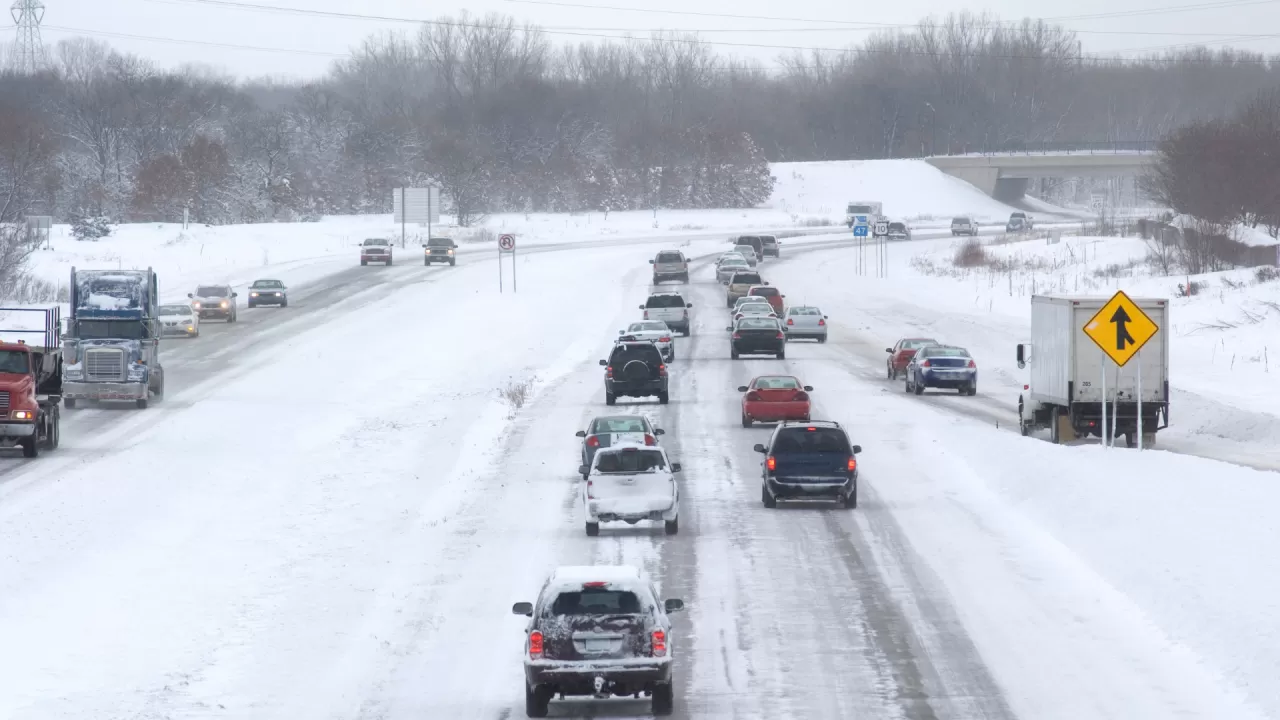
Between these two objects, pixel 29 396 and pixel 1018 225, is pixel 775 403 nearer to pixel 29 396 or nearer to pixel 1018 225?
pixel 29 396

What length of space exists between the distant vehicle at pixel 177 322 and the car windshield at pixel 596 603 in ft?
157

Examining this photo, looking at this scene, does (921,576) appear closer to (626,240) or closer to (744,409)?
(744,409)

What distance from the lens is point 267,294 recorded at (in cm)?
7112

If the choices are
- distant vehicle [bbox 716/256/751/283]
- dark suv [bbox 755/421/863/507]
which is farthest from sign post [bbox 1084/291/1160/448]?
distant vehicle [bbox 716/256/751/283]

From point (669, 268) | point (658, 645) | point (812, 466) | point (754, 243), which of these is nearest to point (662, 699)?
point (658, 645)

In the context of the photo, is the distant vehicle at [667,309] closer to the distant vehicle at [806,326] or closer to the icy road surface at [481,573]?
the distant vehicle at [806,326]

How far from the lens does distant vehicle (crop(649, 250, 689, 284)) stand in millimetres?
80375

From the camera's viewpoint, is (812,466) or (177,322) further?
(177,322)

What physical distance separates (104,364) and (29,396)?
826 cm

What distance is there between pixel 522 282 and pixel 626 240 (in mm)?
32846

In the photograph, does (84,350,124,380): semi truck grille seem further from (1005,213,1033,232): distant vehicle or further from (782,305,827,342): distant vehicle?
(1005,213,1033,232): distant vehicle

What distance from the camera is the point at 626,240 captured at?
371 feet

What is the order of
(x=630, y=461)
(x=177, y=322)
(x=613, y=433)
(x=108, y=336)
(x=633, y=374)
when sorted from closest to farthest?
(x=630, y=461) → (x=613, y=433) → (x=108, y=336) → (x=633, y=374) → (x=177, y=322)

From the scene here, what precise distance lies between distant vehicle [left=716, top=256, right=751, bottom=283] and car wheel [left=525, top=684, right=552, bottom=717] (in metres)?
67.7
